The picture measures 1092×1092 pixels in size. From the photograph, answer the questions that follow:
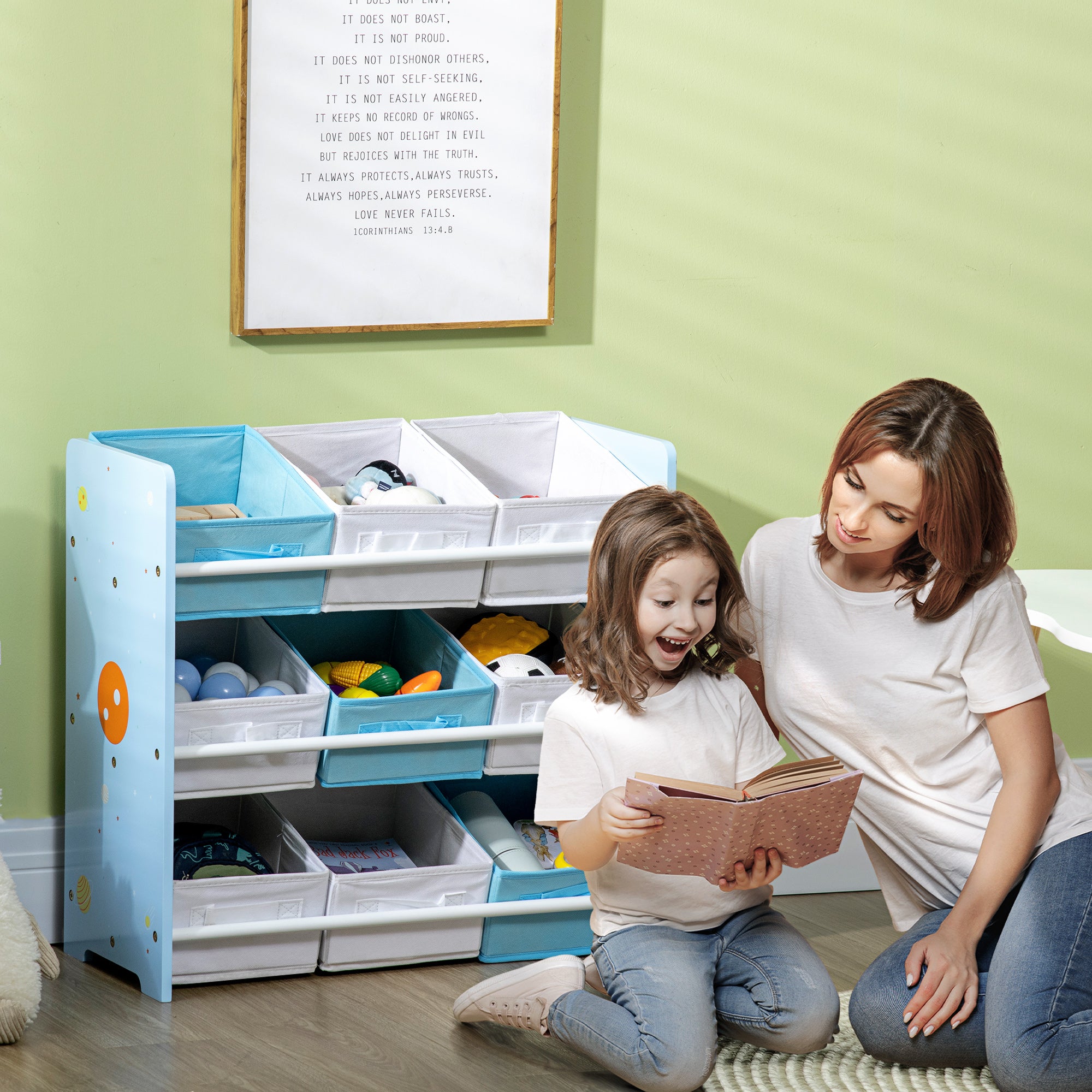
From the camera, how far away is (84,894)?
2223mm

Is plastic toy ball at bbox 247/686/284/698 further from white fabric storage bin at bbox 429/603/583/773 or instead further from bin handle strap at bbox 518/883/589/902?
bin handle strap at bbox 518/883/589/902

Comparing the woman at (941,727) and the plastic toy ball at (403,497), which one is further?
the plastic toy ball at (403,497)

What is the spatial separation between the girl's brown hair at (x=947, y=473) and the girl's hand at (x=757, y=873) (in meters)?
0.35

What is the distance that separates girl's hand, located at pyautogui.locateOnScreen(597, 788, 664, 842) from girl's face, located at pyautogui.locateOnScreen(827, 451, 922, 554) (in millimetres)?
404

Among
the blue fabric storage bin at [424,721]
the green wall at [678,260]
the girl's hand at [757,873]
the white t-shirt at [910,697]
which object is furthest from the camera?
the green wall at [678,260]

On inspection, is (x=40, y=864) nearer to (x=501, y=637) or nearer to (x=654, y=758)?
(x=501, y=637)

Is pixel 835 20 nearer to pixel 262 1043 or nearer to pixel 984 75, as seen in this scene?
pixel 984 75

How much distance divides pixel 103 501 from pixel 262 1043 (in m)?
0.74

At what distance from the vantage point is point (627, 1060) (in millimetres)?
1795

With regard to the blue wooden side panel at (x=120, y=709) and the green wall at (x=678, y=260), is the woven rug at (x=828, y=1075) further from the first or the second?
the green wall at (x=678, y=260)

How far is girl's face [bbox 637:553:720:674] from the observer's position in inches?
70.6

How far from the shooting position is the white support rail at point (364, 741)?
203 cm

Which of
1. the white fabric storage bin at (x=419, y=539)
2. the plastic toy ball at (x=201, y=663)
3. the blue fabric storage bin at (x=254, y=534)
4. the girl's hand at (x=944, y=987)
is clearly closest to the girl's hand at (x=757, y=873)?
the girl's hand at (x=944, y=987)

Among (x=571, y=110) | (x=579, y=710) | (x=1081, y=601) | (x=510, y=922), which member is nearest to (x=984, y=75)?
(x=571, y=110)
